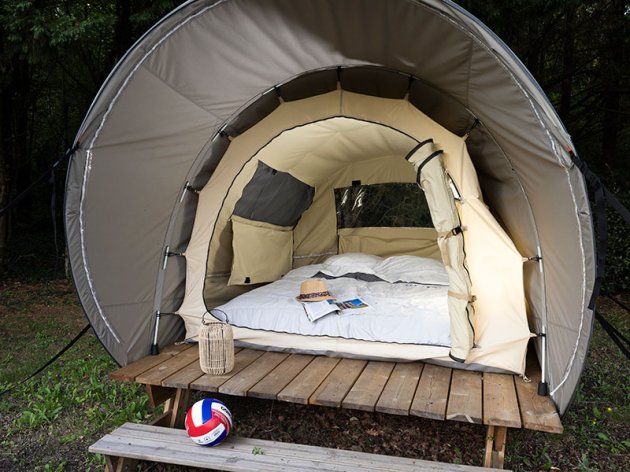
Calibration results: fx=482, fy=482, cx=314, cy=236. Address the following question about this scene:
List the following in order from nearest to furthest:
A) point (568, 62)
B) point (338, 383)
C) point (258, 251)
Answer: point (338, 383) → point (258, 251) → point (568, 62)

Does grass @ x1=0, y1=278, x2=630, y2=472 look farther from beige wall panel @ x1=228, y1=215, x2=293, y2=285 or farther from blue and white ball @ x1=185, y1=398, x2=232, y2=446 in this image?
beige wall panel @ x1=228, y1=215, x2=293, y2=285

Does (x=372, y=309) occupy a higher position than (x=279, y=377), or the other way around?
(x=372, y=309)

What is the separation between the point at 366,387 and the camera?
2695 mm

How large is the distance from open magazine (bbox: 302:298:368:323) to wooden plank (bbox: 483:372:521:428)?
39.6 inches

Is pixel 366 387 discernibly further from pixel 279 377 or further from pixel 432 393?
pixel 279 377

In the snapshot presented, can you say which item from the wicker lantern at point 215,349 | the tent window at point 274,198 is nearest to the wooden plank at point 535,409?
the wicker lantern at point 215,349

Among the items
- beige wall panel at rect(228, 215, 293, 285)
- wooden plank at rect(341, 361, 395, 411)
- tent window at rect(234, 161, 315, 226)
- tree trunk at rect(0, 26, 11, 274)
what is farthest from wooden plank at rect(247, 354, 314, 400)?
tree trunk at rect(0, 26, 11, 274)

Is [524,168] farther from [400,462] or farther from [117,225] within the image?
[117,225]

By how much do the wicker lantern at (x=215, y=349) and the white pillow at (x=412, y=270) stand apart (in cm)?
203

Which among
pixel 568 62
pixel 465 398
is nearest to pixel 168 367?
pixel 465 398

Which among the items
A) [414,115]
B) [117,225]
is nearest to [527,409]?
[414,115]

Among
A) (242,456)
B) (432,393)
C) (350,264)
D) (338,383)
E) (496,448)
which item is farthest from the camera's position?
(350,264)

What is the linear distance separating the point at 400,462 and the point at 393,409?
0.28 meters

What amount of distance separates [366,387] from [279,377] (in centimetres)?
52
